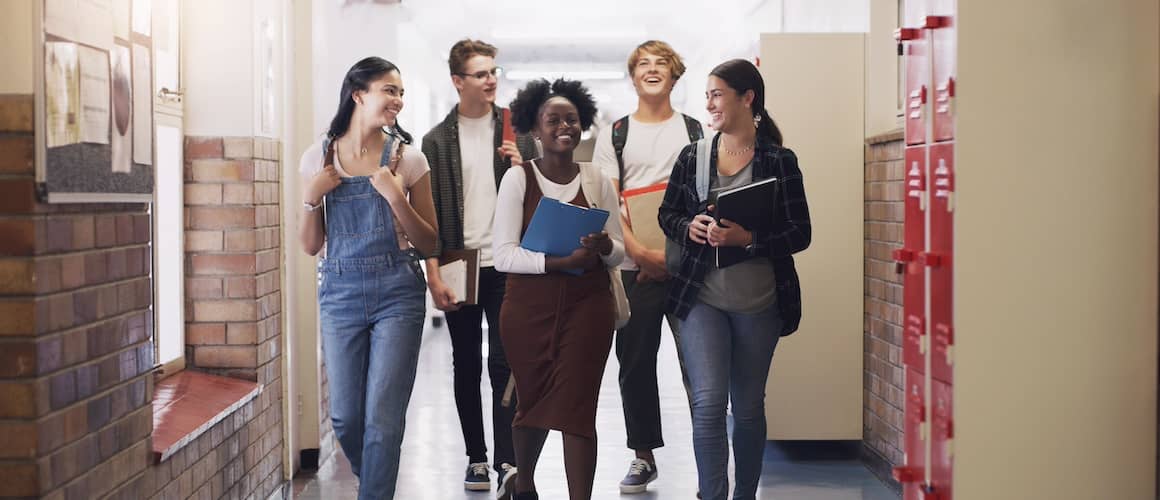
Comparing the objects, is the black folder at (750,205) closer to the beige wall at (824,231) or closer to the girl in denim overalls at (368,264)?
the girl in denim overalls at (368,264)

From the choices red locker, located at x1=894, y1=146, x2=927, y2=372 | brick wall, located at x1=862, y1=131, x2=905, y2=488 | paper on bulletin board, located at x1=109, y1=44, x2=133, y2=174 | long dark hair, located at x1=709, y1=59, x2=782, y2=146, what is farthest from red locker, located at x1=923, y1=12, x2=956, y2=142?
paper on bulletin board, located at x1=109, y1=44, x2=133, y2=174

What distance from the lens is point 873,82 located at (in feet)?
17.2

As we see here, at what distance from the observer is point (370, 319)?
11.8ft

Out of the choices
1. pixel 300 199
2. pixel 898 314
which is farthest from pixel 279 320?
pixel 898 314

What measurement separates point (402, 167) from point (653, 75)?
1312mm

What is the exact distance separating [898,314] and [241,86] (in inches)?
99.6

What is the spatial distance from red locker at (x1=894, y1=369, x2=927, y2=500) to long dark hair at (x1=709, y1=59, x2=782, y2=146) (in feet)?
3.10

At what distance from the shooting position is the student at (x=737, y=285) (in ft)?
12.2

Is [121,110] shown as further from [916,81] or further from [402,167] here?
[916,81]

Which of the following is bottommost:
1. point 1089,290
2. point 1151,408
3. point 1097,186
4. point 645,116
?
point 1151,408

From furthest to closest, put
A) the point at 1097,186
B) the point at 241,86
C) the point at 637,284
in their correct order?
the point at 637,284 → the point at 241,86 → the point at 1097,186

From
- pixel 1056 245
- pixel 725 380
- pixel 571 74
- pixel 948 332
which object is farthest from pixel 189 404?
pixel 571 74

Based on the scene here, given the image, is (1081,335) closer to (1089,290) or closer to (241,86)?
(1089,290)

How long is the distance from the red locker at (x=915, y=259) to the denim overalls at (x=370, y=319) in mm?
1365
